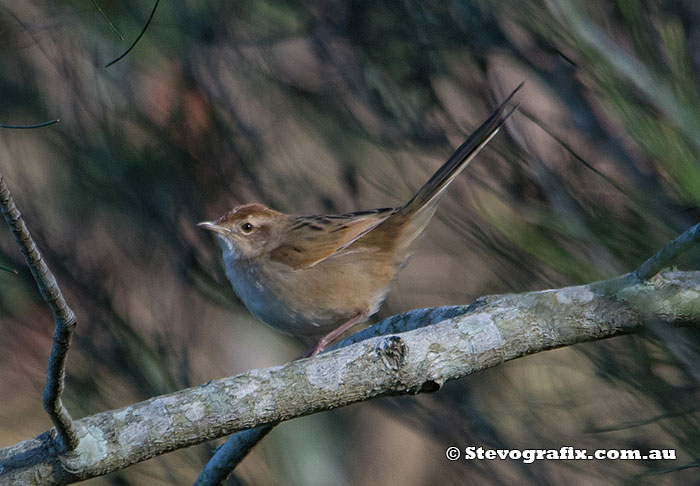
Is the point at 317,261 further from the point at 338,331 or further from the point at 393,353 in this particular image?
the point at 393,353

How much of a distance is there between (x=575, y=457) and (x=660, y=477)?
0.44m

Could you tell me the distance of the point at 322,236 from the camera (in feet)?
15.4

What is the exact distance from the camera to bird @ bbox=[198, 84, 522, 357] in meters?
4.55

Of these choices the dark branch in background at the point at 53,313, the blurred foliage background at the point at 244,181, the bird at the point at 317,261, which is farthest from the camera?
the bird at the point at 317,261

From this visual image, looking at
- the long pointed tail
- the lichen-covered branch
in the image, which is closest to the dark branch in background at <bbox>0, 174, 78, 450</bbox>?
the lichen-covered branch

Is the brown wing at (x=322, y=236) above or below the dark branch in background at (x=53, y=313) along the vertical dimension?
above

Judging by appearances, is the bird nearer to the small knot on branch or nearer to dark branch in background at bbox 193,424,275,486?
dark branch in background at bbox 193,424,275,486

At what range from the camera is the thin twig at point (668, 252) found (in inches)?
88.7

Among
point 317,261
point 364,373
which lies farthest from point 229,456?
point 317,261

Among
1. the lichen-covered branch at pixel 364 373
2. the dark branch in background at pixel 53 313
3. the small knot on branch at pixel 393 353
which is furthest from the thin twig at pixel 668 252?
the dark branch in background at pixel 53 313

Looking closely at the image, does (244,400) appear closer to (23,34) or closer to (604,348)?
(604,348)

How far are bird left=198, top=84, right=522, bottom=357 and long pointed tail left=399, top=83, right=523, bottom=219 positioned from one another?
0.01 meters

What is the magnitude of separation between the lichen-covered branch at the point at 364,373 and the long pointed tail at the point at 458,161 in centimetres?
83

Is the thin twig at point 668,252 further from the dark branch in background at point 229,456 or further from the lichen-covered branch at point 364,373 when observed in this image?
the dark branch in background at point 229,456
